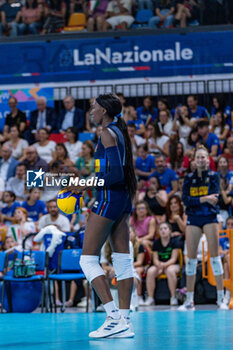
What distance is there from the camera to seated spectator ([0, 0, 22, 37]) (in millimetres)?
13953

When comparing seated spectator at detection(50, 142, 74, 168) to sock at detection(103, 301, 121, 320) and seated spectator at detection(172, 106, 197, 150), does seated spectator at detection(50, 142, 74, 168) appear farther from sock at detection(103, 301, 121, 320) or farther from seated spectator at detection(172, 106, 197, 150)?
sock at detection(103, 301, 121, 320)

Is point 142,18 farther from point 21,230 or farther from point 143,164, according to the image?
point 21,230

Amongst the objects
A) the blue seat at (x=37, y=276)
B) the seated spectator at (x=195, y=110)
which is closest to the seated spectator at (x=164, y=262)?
the blue seat at (x=37, y=276)

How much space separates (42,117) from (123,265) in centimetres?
874

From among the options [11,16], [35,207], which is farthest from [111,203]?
[11,16]

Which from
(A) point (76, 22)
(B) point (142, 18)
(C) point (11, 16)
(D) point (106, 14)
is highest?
(C) point (11, 16)

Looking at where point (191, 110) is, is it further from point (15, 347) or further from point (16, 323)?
point (15, 347)

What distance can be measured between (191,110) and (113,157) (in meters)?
8.12

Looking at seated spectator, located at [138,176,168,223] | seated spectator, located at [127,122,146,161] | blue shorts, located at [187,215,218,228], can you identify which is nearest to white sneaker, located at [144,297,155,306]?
seated spectator, located at [138,176,168,223]

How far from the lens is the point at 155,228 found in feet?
30.9

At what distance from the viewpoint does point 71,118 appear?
506 inches

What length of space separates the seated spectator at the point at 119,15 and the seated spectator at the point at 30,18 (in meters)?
1.59

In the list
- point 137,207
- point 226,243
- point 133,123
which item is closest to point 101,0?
point 133,123

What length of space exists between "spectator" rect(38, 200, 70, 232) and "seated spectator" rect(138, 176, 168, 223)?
4.38ft
